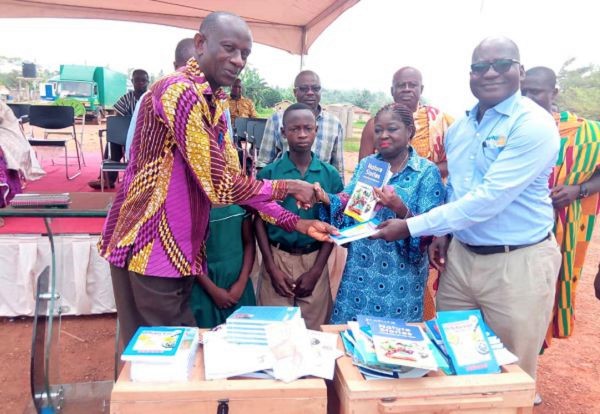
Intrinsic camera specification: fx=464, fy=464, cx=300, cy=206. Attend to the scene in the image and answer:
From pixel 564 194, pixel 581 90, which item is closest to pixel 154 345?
pixel 564 194

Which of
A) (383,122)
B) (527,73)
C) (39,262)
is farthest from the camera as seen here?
(39,262)

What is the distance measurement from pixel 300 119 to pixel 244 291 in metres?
1.03

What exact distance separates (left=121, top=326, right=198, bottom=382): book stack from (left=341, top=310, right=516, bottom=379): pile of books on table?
0.57 m

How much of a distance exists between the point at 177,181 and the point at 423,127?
206 cm

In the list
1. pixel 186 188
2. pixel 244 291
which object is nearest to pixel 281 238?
pixel 244 291

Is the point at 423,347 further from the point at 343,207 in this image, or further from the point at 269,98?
the point at 269,98

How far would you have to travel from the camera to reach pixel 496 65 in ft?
6.48

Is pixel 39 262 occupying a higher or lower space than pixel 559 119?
lower

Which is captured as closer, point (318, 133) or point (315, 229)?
point (315, 229)

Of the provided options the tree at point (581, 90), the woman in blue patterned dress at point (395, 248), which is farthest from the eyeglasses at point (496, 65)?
the tree at point (581, 90)

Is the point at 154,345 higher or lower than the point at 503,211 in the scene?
lower

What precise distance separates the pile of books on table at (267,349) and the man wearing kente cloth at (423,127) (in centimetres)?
178

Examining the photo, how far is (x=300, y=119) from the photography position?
270cm

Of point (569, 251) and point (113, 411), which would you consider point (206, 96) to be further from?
point (569, 251)
